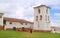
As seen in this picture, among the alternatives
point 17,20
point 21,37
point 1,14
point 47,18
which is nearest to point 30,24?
point 17,20

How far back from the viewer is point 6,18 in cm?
5253

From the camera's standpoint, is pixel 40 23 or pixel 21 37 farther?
pixel 40 23

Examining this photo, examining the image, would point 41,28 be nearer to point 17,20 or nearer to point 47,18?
point 47,18

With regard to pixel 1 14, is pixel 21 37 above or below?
below

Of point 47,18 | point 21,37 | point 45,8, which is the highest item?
point 45,8

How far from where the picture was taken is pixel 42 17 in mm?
51375

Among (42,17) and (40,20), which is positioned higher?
(42,17)

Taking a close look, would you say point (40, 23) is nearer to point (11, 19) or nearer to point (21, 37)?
point (11, 19)

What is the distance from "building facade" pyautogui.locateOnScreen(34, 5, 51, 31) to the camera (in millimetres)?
51000

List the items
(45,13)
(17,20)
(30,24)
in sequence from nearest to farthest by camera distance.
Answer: (45,13) < (17,20) < (30,24)

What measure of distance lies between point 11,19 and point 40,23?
9.56 meters

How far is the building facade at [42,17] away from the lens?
51.0m

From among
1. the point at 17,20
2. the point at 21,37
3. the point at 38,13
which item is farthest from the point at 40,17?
the point at 21,37

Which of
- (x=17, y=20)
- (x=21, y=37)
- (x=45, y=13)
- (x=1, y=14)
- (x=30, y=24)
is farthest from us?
(x=30, y=24)
